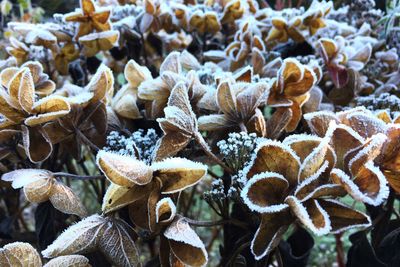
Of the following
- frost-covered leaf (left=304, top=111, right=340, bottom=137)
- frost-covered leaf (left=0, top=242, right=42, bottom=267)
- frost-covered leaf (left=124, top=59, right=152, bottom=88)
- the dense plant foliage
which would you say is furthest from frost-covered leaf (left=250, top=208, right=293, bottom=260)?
frost-covered leaf (left=124, top=59, right=152, bottom=88)

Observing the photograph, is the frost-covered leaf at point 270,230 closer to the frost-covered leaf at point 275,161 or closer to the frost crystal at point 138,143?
the frost-covered leaf at point 275,161

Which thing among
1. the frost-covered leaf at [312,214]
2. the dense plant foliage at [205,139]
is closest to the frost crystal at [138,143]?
the dense plant foliage at [205,139]

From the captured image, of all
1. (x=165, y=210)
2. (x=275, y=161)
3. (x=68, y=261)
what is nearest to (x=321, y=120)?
(x=275, y=161)

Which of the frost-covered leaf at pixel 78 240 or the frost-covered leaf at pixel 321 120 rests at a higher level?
the frost-covered leaf at pixel 321 120

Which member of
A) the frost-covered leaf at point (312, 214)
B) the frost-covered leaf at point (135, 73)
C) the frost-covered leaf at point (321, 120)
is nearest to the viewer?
the frost-covered leaf at point (312, 214)

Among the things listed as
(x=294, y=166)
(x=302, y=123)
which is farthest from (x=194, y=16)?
(x=294, y=166)

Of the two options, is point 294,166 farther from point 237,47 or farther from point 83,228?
point 237,47

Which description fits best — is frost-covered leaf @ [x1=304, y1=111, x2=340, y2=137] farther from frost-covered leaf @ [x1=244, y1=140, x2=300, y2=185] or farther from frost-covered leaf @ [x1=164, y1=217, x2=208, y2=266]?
frost-covered leaf @ [x1=164, y1=217, x2=208, y2=266]
